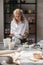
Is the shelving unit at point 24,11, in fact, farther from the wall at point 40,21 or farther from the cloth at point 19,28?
the cloth at point 19,28

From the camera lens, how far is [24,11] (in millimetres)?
5504

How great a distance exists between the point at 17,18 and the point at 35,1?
5.70ft

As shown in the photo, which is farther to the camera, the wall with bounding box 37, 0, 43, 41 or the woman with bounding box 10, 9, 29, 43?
the wall with bounding box 37, 0, 43, 41

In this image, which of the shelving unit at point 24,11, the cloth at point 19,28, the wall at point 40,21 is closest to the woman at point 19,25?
the cloth at point 19,28

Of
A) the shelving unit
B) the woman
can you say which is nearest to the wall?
the shelving unit

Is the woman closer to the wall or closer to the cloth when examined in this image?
the cloth

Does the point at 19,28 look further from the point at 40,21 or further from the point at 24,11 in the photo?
the point at 40,21

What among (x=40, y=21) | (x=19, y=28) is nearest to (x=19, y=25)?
(x=19, y=28)

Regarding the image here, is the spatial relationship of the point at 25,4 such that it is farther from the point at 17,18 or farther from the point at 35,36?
the point at 17,18

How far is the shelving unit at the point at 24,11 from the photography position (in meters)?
5.46

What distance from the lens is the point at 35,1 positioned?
549cm

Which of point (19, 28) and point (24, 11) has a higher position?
point (24, 11)

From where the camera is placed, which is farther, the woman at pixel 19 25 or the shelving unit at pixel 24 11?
the shelving unit at pixel 24 11

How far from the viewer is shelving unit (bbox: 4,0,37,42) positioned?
5460 millimetres
